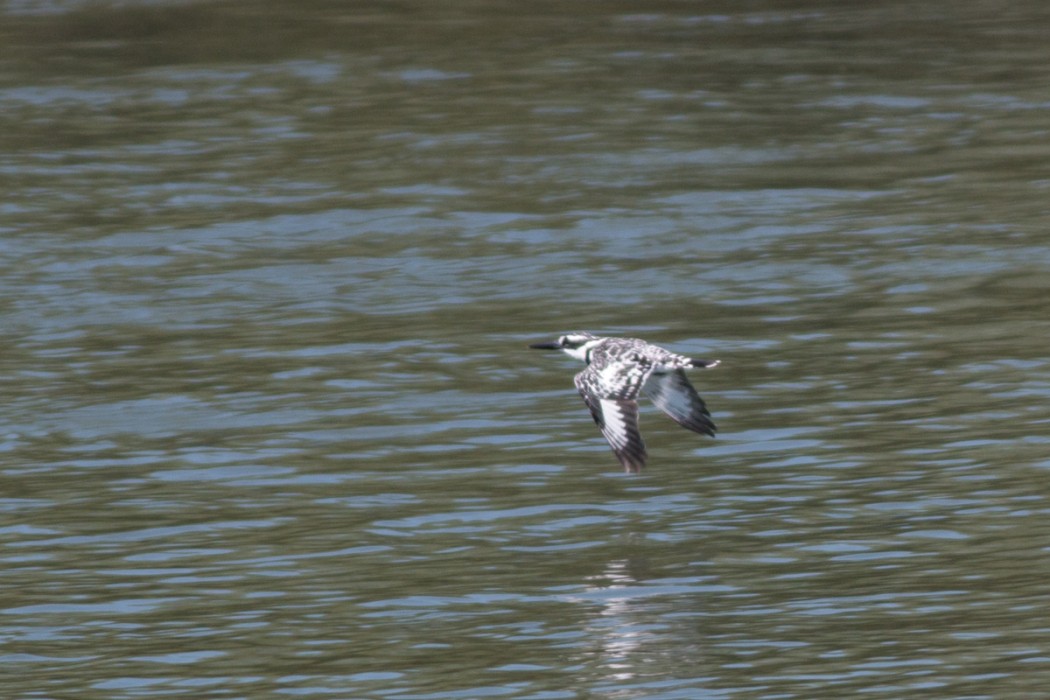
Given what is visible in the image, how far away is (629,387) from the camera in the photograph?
9711mm

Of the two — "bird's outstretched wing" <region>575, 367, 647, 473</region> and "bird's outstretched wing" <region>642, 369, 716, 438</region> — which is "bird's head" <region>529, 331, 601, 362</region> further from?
"bird's outstretched wing" <region>575, 367, 647, 473</region>

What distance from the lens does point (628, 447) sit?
937 centimetres

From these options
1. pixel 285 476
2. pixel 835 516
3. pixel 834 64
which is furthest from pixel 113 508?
pixel 834 64

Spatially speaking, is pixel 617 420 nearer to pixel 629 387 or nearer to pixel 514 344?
pixel 629 387

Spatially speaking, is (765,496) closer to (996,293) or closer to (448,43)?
(996,293)

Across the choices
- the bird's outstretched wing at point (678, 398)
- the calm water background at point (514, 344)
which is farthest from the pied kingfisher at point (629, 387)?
the calm water background at point (514, 344)

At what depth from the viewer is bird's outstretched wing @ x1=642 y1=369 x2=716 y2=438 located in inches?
A: 407

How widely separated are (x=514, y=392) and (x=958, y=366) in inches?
104

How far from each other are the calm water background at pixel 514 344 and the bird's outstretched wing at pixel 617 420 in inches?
19.9

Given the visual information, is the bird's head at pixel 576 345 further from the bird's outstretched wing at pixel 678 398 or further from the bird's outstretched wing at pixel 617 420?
the bird's outstretched wing at pixel 617 420

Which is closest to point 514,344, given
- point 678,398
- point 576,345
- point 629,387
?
point 576,345

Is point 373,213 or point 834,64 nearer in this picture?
point 373,213

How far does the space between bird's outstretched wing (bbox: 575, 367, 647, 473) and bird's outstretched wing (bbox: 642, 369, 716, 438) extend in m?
0.65

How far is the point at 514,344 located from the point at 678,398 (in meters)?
3.44
